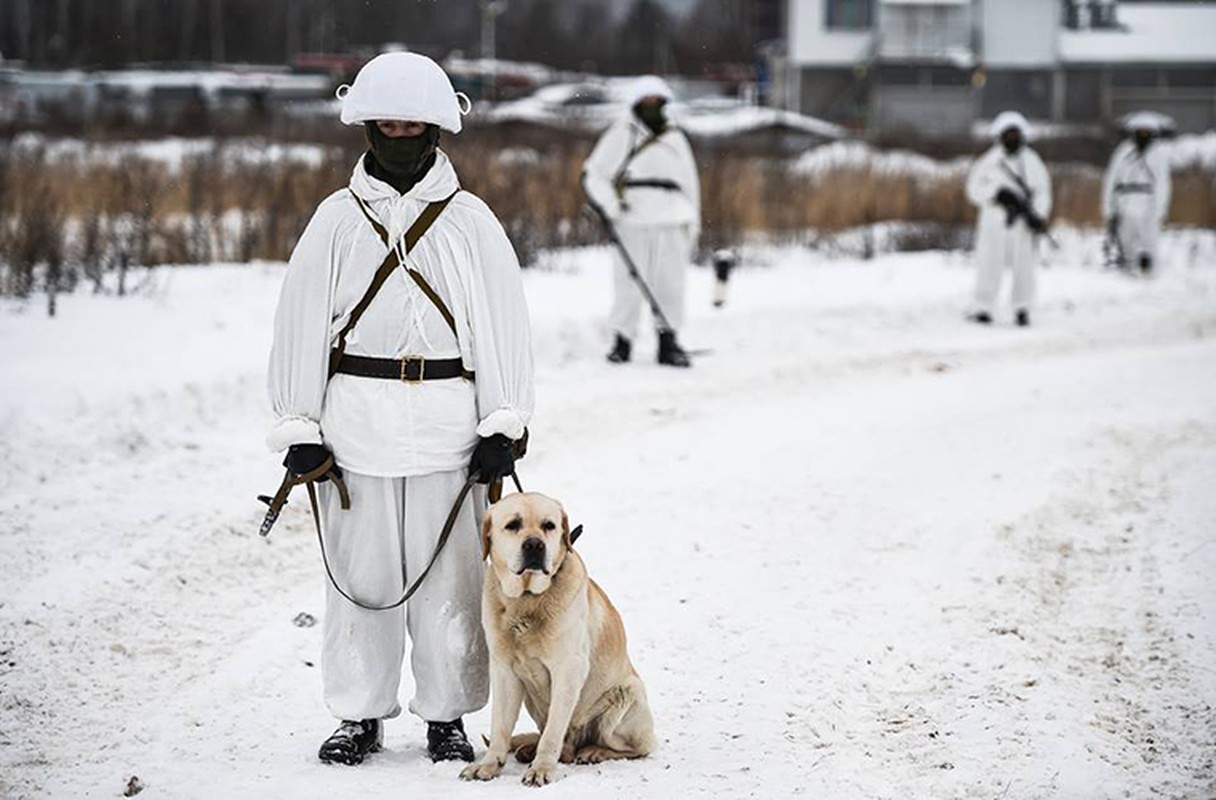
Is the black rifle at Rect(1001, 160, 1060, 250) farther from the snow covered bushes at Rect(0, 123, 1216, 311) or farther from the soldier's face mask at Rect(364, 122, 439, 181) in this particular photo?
the soldier's face mask at Rect(364, 122, 439, 181)

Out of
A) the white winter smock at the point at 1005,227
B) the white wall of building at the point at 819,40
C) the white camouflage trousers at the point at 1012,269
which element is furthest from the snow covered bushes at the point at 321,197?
the white wall of building at the point at 819,40

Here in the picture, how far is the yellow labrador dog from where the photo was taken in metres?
4.43

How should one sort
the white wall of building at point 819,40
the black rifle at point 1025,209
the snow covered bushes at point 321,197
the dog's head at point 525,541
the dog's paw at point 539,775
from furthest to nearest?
the white wall of building at point 819,40, the black rifle at point 1025,209, the snow covered bushes at point 321,197, the dog's paw at point 539,775, the dog's head at point 525,541

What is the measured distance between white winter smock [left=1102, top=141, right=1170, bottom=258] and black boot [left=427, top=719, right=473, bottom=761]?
1665 centimetres

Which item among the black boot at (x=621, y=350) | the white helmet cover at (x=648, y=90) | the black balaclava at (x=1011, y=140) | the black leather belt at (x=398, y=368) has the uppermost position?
the white helmet cover at (x=648, y=90)

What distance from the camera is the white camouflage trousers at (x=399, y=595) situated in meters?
4.76

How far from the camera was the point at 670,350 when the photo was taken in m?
12.5

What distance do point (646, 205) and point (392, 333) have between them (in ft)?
26.4

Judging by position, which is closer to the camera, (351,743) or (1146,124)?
(351,743)

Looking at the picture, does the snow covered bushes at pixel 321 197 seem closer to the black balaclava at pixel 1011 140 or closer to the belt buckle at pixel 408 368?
the black balaclava at pixel 1011 140

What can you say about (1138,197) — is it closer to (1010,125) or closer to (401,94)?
(1010,125)

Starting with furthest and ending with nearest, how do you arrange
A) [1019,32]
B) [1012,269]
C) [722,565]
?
[1019,32] → [1012,269] → [722,565]

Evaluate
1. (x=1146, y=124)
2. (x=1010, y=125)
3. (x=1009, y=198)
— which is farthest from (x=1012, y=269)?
(x=1146, y=124)

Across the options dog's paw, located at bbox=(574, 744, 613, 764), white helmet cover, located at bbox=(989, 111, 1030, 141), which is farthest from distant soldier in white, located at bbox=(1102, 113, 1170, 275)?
dog's paw, located at bbox=(574, 744, 613, 764)
